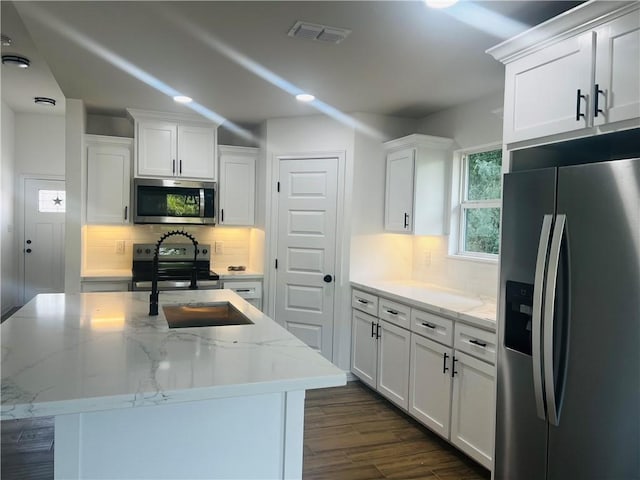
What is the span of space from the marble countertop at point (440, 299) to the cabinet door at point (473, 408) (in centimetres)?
25

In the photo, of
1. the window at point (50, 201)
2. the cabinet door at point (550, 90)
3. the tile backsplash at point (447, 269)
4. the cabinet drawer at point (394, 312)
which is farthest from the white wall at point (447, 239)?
the window at point (50, 201)

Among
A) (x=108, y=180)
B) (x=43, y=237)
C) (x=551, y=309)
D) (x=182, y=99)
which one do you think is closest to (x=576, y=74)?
(x=551, y=309)

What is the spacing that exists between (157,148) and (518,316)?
349cm

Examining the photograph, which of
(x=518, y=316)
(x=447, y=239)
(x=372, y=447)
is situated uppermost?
(x=447, y=239)

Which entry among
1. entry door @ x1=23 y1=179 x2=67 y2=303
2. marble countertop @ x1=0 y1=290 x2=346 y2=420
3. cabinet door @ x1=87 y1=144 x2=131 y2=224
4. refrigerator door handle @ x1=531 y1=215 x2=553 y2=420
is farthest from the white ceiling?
entry door @ x1=23 y1=179 x2=67 y2=303

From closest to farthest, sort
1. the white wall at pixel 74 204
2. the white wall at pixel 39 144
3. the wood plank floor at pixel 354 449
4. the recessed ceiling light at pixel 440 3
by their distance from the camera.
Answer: the recessed ceiling light at pixel 440 3 → the wood plank floor at pixel 354 449 → the white wall at pixel 74 204 → the white wall at pixel 39 144

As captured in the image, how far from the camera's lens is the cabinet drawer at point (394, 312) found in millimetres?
3340

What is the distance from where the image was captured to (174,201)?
14.5ft

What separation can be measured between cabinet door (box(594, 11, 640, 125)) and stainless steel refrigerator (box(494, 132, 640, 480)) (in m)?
0.22

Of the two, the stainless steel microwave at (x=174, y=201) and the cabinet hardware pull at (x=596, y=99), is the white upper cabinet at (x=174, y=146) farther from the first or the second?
the cabinet hardware pull at (x=596, y=99)

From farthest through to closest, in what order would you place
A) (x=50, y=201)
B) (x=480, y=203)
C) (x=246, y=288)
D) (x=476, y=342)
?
1. (x=50, y=201)
2. (x=246, y=288)
3. (x=480, y=203)
4. (x=476, y=342)

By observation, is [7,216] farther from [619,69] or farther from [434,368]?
[619,69]

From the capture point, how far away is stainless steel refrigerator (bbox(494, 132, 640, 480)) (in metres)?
1.64

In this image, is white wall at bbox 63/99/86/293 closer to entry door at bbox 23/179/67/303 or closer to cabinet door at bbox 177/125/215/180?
cabinet door at bbox 177/125/215/180
